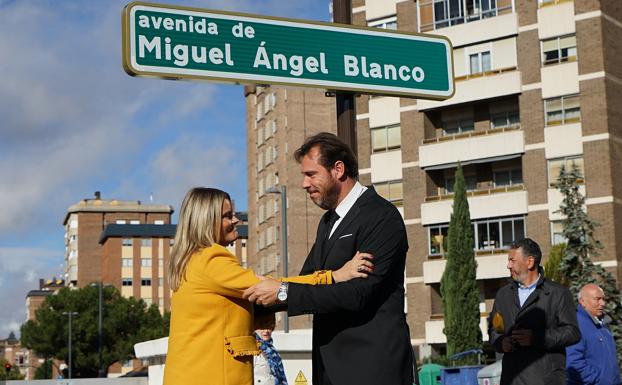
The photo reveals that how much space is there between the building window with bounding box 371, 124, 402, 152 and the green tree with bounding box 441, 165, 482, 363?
592cm

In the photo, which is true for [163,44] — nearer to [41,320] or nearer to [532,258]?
[532,258]

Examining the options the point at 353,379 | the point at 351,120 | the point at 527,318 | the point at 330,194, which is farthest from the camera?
the point at 527,318

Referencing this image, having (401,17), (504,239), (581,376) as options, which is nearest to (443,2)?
(401,17)

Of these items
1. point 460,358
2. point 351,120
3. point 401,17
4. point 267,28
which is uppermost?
point 401,17

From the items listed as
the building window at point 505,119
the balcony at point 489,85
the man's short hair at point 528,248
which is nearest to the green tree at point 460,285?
the building window at point 505,119

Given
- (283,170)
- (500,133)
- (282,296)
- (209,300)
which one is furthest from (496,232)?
(282,296)

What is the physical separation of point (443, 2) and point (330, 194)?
165 feet

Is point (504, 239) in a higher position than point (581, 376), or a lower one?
higher

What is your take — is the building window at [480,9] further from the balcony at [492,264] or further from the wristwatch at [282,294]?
the wristwatch at [282,294]

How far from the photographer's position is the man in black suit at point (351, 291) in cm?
487

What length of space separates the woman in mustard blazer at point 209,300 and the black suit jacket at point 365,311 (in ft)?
0.52

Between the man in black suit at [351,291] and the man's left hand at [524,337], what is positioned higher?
the man in black suit at [351,291]

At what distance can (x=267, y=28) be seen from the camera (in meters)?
7.06

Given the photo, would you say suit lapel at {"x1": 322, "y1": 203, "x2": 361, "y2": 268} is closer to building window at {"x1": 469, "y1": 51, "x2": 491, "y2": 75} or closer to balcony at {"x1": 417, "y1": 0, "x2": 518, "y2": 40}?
balcony at {"x1": 417, "y1": 0, "x2": 518, "y2": 40}
